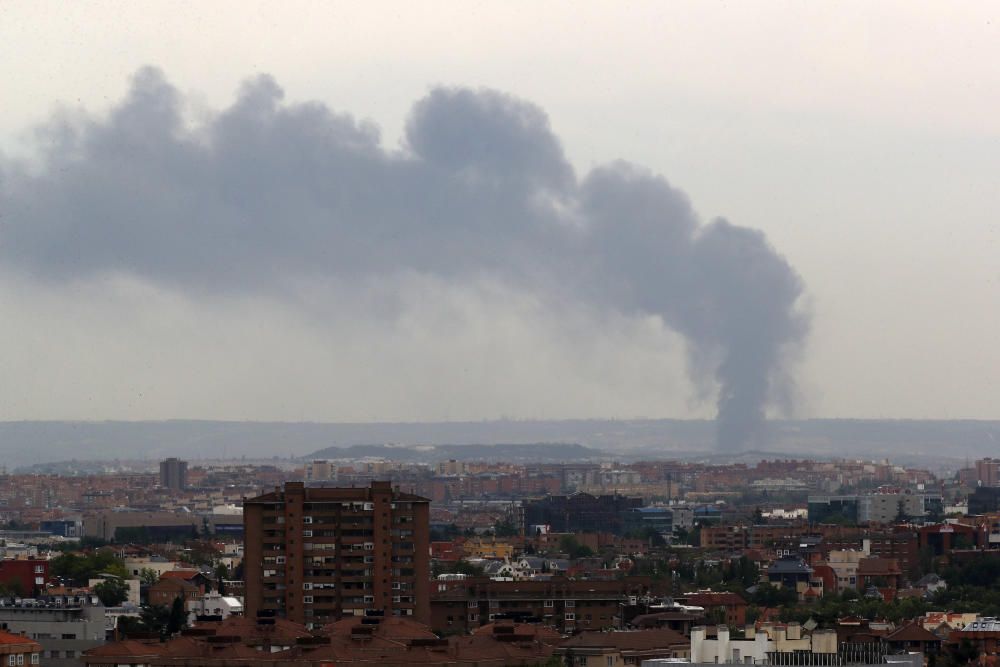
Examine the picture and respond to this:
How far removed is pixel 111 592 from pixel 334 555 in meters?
19.3

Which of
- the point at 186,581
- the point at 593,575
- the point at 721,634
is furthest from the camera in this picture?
the point at 593,575

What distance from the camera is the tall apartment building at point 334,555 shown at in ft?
242

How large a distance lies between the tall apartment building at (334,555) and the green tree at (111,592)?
47.1 feet

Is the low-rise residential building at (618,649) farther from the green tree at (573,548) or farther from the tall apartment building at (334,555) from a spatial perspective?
the green tree at (573,548)

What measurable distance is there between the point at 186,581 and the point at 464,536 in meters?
67.9

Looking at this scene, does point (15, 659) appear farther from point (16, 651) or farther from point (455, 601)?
point (455, 601)

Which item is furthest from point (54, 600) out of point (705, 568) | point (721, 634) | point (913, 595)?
point (705, 568)

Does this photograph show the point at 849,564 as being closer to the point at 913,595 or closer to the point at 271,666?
the point at 913,595

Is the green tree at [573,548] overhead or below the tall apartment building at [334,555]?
below

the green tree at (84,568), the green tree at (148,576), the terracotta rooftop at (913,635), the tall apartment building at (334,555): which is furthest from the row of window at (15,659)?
the green tree at (148,576)

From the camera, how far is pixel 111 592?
9156 centimetres

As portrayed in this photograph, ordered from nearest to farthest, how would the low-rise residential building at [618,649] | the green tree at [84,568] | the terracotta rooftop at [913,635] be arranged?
the low-rise residential building at [618,649] < the terracotta rooftop at [913,635] < the green tree at [84,568]

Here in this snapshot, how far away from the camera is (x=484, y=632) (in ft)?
206

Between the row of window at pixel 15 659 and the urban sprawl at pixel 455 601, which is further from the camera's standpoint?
the urban sprawl at pixel 455 601
